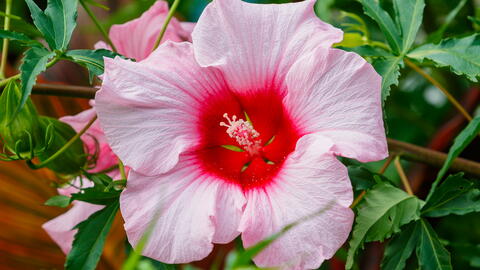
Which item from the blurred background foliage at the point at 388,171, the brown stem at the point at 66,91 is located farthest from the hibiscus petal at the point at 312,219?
the blurred background foliage at the point at 388,171

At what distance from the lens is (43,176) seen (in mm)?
1056

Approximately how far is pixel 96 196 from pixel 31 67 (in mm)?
142

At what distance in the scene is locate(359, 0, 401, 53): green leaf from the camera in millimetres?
663

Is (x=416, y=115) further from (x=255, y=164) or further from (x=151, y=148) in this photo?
(x=151, y=148)

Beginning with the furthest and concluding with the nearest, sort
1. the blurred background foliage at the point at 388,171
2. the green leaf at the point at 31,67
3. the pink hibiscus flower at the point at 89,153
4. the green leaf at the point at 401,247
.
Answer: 1. the blurred background foliage at the point at 388,171
2. the pink hibiscus flower at the point at 89,153
3. the green leaf at the point at 401,247
4. the green leaf at the point at 31,67

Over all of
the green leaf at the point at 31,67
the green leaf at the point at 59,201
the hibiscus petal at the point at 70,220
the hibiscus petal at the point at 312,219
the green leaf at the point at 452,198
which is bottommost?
the hibiscus petal at the point at 70,220

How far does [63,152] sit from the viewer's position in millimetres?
665

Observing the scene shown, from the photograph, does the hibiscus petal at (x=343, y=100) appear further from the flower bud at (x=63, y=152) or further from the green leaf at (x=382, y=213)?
the flower bud at (x=63, y=152)

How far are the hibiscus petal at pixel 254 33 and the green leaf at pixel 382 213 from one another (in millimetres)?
148

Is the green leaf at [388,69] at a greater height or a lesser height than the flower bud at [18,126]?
greater

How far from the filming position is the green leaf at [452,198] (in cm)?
62

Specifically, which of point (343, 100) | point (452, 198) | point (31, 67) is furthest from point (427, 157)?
point (31, 67)

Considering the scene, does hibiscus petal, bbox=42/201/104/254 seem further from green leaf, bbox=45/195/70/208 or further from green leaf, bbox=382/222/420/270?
green leaf, bbox=382/222/420/270

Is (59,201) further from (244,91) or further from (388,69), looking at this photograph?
(388,69)
